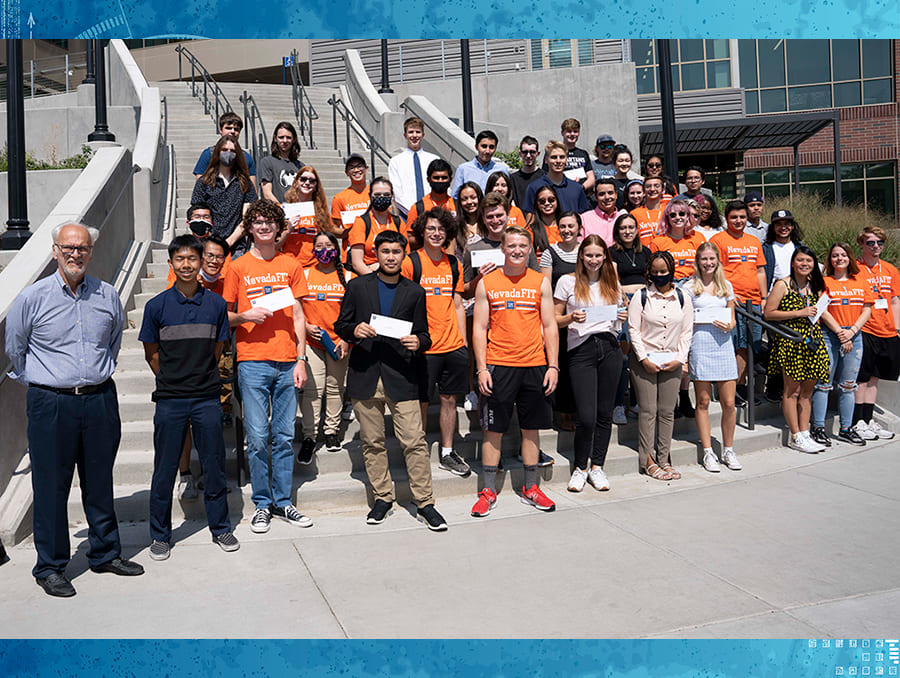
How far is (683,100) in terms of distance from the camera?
26359 mm

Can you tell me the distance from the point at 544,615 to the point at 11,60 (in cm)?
797

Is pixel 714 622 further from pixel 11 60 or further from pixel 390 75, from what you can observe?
pixel 390 75

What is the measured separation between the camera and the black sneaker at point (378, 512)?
6.17m

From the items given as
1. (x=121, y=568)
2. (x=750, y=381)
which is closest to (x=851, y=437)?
(x=750, y=381)

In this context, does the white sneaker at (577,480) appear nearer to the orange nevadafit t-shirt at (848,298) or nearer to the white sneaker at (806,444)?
the white sneaker at (806,444)

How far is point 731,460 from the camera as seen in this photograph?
7.75 meters

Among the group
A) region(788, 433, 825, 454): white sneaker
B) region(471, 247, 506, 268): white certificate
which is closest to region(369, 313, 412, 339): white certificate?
region(471, 247, 506, 268): white certificate

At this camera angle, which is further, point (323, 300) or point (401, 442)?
point (323, 300)

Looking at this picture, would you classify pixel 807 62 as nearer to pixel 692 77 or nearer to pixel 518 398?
pixel 692 77

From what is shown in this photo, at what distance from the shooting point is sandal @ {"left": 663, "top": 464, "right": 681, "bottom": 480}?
7355mm

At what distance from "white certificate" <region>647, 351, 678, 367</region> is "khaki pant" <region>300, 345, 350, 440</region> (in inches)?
107

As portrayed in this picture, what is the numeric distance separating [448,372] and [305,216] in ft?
6.60

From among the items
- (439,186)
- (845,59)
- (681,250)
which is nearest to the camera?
(439,186)

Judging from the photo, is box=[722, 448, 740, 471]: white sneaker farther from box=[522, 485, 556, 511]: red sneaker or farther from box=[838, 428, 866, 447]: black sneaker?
box=[522, 485, 556, 511]: red sneaker
